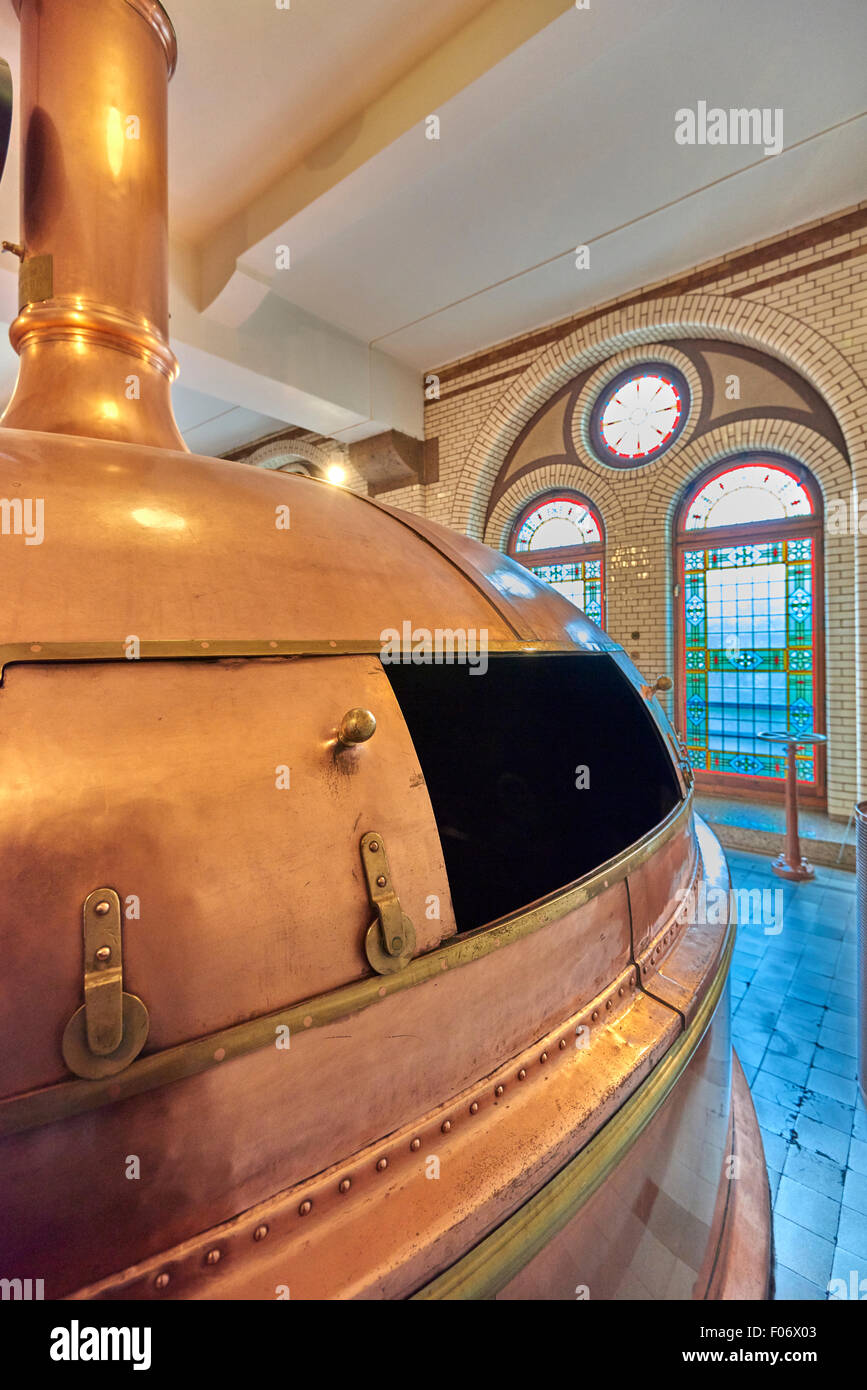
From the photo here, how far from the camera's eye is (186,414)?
7.70 meters

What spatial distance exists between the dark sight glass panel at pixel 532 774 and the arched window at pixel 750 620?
4.08 m

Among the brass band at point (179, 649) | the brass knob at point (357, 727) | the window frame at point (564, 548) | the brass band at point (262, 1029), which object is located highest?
the window frame at point (564, 548)

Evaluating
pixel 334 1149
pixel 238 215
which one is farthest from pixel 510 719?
pixel 238 215

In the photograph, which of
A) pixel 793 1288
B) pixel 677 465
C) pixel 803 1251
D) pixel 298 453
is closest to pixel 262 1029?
pixel 793 1288

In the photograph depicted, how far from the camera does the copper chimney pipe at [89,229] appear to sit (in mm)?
1540

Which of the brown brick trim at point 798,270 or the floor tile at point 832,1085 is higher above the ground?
the brown brick trim at point 798,270

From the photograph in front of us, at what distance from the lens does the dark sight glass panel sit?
1846 millimetres

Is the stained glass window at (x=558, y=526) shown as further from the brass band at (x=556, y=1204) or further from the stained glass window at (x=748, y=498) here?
the brass band at (x=556, y=1204)

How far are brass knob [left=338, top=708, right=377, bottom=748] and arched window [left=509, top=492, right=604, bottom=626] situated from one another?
226 inches

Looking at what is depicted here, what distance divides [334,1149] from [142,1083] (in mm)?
279

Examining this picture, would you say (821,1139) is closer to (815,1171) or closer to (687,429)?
(815,1171)

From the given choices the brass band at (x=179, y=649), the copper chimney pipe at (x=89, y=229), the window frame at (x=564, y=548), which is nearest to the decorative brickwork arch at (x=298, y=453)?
the window frame at (x=564, y=548)

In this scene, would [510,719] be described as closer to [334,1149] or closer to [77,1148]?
[334,1149]

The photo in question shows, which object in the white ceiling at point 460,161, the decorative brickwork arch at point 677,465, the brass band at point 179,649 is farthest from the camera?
the decorative brickwork arch at point 677,465
